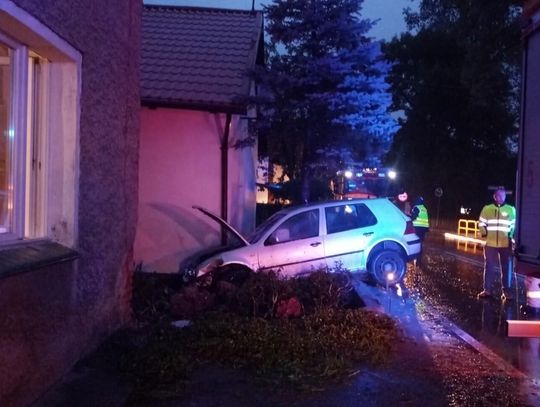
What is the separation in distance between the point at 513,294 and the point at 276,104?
656 centimetres

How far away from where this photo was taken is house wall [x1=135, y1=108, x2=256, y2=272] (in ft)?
45.1

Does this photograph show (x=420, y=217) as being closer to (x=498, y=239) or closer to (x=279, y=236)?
(x=498, y=239)

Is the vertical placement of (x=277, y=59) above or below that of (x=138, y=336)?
above

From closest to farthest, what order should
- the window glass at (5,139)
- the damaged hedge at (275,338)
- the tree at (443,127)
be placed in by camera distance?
the window glass at (5,139) → the damaged hedge at (275,338) → the tree at (443,127)

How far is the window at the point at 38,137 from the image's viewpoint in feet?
18.4

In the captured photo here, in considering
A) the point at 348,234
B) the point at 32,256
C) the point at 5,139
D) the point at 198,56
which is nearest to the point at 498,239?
the point at 348,234

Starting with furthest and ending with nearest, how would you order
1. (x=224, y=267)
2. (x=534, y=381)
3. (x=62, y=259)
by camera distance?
(x=224, y=267) → (x=534, y=381) → (x=62, y=259)

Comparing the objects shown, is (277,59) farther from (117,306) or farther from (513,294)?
(117,306)

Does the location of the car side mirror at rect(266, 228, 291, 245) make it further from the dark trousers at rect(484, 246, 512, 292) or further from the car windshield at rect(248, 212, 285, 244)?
the dark trousers at rect(484, 246, 512, 292)

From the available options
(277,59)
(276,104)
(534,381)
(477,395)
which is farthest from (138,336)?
(277,59)

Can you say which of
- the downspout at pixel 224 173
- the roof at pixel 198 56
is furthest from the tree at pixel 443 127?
the downspout at pixel 224 173

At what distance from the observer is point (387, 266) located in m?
12.6

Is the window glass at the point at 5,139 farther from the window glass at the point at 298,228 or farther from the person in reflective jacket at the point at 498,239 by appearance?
the person in reflective jacket at the point at 498,239

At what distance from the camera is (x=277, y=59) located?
16672mm
